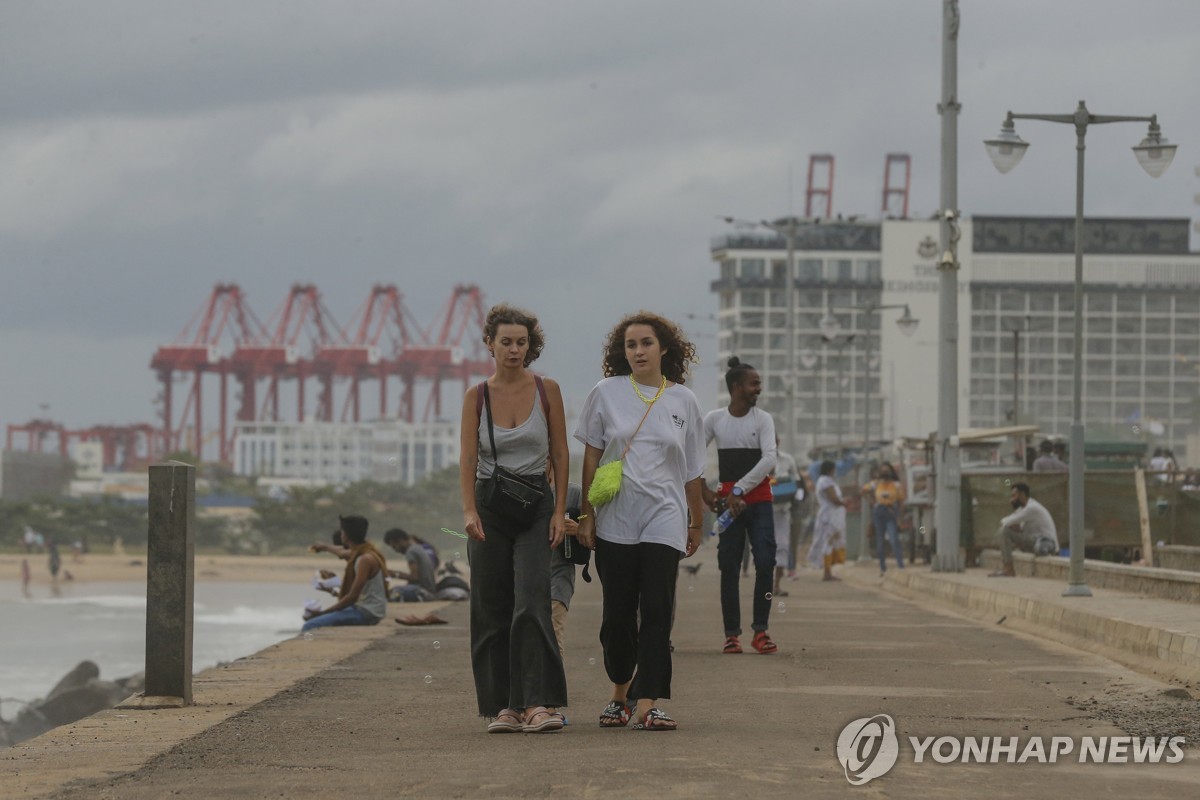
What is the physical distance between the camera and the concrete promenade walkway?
7.06 meters

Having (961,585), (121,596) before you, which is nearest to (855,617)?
(961,585)

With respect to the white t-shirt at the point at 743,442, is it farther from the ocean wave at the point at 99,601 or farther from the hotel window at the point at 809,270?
the hotel window at the point at 809,270

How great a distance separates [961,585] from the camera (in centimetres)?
2136

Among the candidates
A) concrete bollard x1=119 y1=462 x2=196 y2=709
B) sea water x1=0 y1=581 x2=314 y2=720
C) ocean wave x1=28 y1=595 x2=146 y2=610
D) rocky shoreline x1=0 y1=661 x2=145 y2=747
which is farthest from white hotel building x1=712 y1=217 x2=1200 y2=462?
concrete bollard x1=119 y1=462 x2=196 y2=709

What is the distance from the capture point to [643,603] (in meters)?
8.68

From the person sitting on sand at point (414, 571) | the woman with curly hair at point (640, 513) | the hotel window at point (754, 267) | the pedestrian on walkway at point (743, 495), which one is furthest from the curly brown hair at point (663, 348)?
the hotel window at point (754, 267)

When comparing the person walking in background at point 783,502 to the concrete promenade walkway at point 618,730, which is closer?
the concrete promenade walkway at point 618,730

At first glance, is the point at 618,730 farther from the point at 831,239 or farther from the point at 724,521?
the point at 831,239

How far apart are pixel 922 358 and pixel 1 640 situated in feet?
460

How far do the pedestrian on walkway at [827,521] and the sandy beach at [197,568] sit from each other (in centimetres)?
7311

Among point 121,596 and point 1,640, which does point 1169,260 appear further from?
point 1,640

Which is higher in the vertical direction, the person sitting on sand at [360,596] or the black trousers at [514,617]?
the black trousers at [514,617]

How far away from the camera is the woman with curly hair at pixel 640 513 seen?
8617mm

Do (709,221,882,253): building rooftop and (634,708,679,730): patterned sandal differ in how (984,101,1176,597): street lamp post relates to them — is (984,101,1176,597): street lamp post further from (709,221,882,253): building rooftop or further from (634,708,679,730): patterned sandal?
(709,221,882,253): building rooftop
